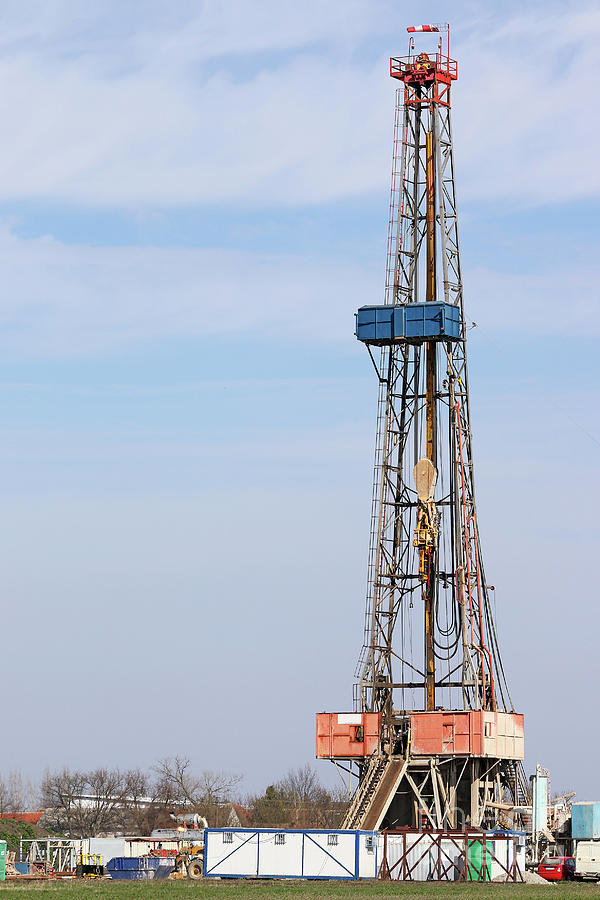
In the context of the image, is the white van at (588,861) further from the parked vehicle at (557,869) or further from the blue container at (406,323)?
the blue container at (406,323)

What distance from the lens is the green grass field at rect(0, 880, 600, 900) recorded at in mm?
41312

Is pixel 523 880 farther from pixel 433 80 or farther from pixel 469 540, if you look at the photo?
pixel 433 80

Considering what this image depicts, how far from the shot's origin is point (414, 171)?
70188 millimetres

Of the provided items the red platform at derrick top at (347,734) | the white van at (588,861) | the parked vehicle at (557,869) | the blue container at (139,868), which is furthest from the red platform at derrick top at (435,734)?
the blue container at (139,868)

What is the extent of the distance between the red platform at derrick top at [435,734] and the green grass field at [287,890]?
11.1 m

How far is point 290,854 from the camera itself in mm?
50844

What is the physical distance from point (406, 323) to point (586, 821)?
922 inches

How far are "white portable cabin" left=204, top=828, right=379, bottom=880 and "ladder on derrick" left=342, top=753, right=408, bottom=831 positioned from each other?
8564 mm

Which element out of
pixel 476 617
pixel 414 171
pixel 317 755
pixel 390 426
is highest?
pixel 414 171

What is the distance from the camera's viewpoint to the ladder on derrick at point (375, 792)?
6006cm

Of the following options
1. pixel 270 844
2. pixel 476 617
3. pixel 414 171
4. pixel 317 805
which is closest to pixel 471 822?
pixel 476 617

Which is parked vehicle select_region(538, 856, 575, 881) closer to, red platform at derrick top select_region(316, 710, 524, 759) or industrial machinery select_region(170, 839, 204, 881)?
red platform at derrick top select_region(316, 710, 524, 759)

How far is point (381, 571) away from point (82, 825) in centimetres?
6814

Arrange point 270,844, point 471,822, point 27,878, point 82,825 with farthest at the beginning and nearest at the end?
1. point 82,825
2. point 471,822
3. point 27,878
4. point 270,844
